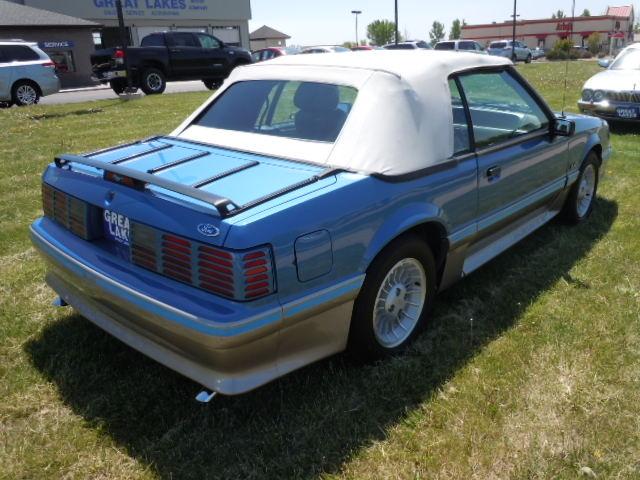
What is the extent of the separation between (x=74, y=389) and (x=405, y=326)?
175 cm

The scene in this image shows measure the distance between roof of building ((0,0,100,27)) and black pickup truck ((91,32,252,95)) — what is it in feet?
37.7

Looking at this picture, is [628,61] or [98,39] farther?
[98,39]

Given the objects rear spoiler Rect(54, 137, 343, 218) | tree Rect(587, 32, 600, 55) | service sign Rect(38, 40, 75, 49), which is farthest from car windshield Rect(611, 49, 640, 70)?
tree Rect(587, 32, 600, 55)

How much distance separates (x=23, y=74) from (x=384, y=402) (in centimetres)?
1462

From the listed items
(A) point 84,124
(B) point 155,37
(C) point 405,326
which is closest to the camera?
(C) point 405,326

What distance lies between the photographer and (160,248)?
7.95 ft

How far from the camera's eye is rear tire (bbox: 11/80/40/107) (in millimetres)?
14242

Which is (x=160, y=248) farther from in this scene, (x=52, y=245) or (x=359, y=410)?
(x=359, y=410)

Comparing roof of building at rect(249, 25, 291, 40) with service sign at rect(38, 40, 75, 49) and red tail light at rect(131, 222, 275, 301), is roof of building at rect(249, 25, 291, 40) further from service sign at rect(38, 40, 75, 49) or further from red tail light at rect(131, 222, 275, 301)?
red tail light at rect(131, 222, 275, 301)

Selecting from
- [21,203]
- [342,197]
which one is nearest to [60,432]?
[342,197]

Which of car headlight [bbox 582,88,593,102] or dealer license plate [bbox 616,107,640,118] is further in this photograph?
car headlight [bbox 582,88,593,102]

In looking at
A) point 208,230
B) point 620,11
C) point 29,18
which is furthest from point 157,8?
point 620,11

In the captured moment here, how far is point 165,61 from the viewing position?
1719cm

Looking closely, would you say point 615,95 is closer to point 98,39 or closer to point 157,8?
point 98,39
